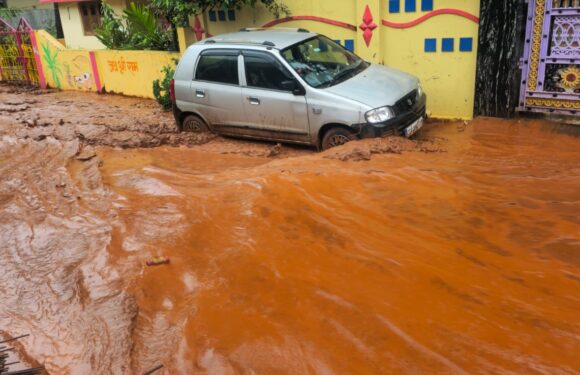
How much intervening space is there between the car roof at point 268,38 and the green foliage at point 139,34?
5.11 meters

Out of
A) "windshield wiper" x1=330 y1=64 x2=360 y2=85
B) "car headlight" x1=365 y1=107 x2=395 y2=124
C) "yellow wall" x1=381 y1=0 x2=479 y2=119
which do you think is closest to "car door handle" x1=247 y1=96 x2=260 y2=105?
"windshield wiper" x1=330 y1=64 x2=360 y2=85

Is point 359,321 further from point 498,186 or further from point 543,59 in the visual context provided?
point 543,59

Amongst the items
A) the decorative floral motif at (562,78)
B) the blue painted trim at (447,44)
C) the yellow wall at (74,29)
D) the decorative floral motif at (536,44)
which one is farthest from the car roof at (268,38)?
the yellow wall at (74,29)

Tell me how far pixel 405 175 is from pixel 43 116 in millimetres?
8701

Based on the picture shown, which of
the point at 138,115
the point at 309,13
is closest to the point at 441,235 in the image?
the point at 309,13

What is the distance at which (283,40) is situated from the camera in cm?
759

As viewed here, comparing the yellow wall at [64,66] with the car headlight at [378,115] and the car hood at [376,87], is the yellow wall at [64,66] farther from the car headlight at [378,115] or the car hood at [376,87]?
the car headlight at [378,115]

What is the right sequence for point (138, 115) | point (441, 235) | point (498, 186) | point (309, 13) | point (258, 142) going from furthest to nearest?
point (138, 115)
point (309, 13)
point (258, 142)
point (498, 186)
point (441, 235)

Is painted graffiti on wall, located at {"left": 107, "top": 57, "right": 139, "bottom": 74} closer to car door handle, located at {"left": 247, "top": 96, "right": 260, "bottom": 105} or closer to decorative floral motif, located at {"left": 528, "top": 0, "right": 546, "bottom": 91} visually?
car door handle, located at {"left": 247, "top": 96, "right": 260, "bottom": 105}

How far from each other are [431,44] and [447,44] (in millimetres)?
269

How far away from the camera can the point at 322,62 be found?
752 centimetres

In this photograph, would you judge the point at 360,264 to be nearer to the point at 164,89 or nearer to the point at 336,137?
the point at 336,137

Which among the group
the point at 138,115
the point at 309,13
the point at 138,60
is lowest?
the point at 138,115

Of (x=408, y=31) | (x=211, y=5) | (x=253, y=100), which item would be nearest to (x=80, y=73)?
(x=211, y=5)
